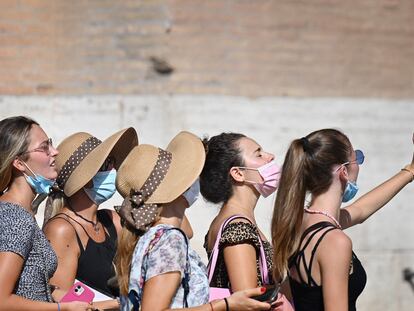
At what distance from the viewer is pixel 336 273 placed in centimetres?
355

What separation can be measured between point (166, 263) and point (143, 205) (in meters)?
0.31

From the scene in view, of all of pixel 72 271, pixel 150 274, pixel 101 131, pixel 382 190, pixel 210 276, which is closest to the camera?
pixel 150 274

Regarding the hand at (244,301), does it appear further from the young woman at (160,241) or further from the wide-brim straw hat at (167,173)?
the wide-brim straw hat at (167,173)

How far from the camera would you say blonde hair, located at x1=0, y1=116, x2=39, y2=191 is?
393 cm

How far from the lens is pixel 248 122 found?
7242 millimetres

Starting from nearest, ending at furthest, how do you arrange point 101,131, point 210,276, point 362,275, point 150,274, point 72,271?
point 150,274 → point 362,275 → point 210,276 → point 72,271 → point 101,131

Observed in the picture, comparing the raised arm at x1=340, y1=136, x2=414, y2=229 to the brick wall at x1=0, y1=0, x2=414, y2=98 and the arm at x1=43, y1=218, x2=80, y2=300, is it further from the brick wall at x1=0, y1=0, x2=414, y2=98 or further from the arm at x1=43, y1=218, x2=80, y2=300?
the brick wall at x1=0, y1=0, x2=414, y2=98

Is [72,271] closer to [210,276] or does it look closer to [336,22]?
[210,276]

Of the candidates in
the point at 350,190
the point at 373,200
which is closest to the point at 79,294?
the point at 350,190

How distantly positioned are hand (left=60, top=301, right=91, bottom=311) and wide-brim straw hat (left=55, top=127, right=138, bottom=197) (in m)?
0.92

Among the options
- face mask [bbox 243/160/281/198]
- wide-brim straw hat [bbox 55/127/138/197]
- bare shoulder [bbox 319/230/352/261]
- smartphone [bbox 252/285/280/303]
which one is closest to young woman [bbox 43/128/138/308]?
wide-brim straw hat [bbox 55/127/138/197]

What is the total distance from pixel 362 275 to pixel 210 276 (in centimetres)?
69

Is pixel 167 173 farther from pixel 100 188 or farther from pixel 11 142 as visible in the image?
pixel 100 188

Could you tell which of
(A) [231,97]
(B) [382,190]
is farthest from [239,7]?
(B) [382,190]
